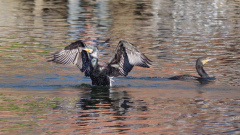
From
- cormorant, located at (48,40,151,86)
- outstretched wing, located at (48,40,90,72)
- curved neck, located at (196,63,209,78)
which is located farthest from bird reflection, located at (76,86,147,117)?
curved neck, located at (196,63,209,78)

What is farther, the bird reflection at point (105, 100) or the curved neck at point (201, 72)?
the curved neck at point (201, 72)

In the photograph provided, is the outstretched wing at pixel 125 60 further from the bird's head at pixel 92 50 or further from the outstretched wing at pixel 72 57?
the outstretched wing at pixel 72 57

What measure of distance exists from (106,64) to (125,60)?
52 cm

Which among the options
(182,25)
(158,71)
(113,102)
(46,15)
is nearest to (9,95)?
(113,102)

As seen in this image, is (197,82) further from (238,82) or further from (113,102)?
(113,102)

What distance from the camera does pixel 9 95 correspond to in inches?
475

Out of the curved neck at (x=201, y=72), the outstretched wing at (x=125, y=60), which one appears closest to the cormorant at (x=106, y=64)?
the outstretched wing at (x=125, y=60)

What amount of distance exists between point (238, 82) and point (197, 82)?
115 cm

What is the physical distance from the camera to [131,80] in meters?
14.6

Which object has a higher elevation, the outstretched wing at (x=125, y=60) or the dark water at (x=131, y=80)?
the outstretched wing at (x=125, y=60)

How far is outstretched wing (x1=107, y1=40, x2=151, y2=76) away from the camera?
44.0 ft

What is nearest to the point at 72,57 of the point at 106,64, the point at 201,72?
the point at 106,64

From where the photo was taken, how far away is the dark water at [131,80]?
9.32 metres

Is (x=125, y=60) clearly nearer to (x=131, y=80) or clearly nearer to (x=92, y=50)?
(x=92, y=50)
